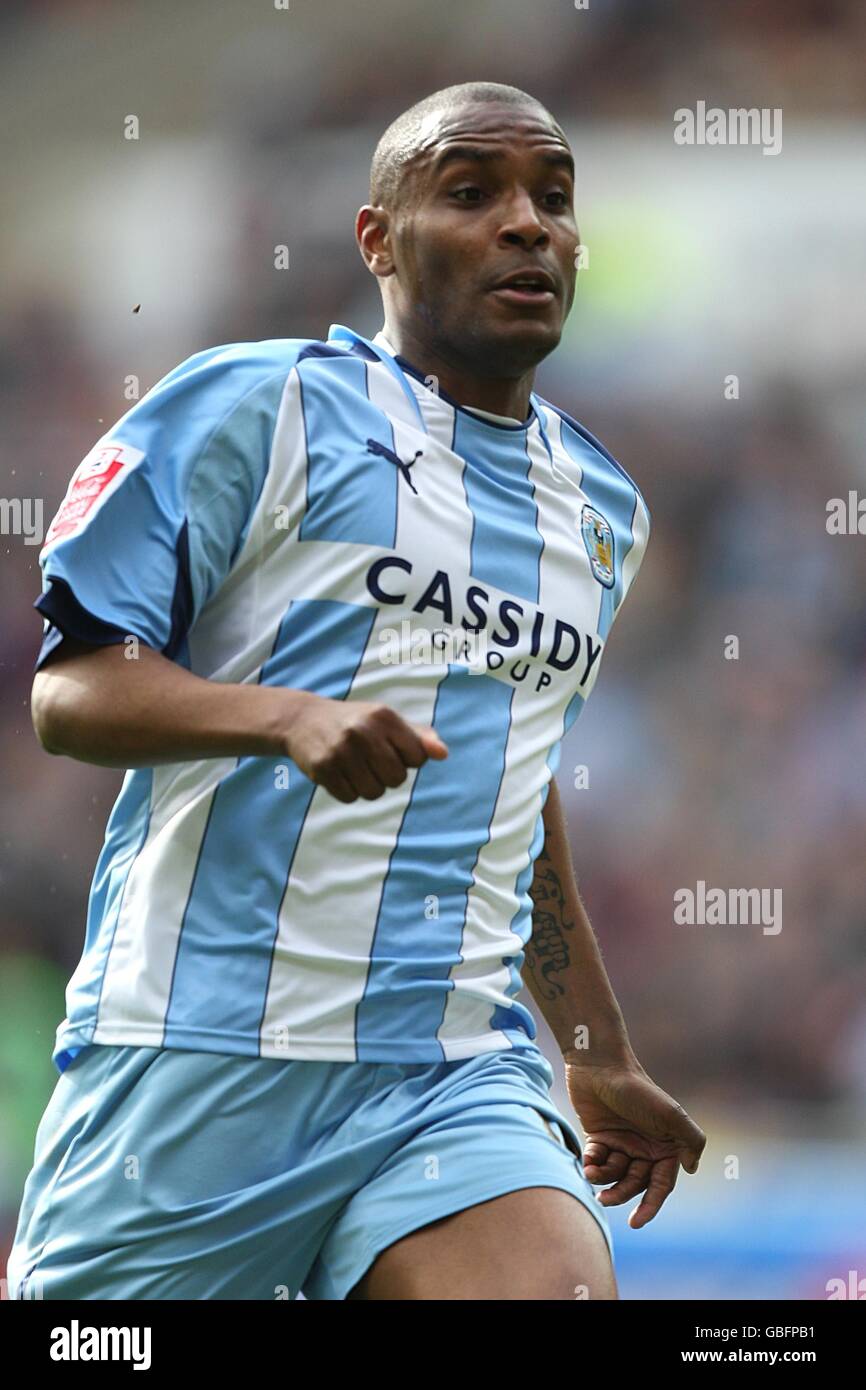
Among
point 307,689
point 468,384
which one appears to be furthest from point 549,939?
point 468,384

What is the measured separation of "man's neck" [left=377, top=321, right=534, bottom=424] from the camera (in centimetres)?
249

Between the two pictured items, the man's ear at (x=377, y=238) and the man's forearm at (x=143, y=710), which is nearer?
the man's forearm at (x=143, y=710)

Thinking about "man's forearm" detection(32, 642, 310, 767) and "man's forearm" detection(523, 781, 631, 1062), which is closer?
"man's forearm" detection(32, 642, 310, 767)

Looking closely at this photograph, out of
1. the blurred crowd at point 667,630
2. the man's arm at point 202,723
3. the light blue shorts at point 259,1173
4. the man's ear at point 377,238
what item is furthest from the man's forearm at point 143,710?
the blurred crowd at point 667,630

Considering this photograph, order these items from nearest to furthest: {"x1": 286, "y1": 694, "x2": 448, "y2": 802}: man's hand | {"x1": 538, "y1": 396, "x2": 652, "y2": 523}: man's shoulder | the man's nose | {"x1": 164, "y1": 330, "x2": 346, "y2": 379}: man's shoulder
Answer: {"x1": 286, "y1": 694, "x2": 448, "y2": 802}: man's hand < {"x1": 164, "y1": 330, "x2": 346, "y2": 379}: man's shoulder < the man's nose < {"x1": 538, "y1": 396, "x2": 652, "y2": 523}: man's shoulder

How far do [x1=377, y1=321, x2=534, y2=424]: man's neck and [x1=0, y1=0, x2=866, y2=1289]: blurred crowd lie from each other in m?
3.49

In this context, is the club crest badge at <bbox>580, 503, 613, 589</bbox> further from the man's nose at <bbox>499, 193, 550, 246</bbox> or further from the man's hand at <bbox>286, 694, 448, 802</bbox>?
the man's hand at <bbox>286, 694, 448, 802</bbox>

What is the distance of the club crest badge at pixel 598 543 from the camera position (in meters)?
2.55

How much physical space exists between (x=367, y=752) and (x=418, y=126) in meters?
1.18

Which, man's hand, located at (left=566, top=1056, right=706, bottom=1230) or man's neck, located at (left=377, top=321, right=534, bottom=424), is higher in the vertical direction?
man's neck, located at (left=377, top=321, right=534, bottom=424)

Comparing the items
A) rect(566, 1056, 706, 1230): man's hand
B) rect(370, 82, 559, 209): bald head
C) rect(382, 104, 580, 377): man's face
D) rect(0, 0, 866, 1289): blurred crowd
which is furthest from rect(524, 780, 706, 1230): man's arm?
rect(0, 0, 866, 1289): blurred crowd

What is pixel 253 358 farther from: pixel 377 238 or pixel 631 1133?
pixel 631 1133

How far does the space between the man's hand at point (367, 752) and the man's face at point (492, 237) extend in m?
0.88

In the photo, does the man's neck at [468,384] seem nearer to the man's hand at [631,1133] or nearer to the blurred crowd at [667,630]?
the man's hand at [631,1133]
